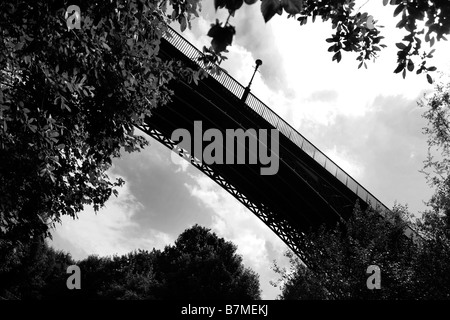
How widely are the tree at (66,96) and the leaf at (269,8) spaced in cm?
421

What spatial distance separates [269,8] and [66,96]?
24.5ft

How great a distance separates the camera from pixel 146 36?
8.50m

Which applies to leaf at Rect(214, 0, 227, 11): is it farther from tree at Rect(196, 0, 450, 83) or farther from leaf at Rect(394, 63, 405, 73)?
leaf at Rect(394, 63, 405, 73)

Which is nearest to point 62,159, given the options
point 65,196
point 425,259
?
point 65,196

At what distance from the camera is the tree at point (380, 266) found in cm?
1495

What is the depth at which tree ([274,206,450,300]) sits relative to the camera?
14.9 metres

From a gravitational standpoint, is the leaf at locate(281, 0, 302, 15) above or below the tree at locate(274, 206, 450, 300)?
above

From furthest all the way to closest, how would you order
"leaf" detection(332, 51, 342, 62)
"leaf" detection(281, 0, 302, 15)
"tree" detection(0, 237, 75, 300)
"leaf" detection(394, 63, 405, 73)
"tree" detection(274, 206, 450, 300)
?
"tree" detection(0, 237, 75, 300)
"tree" detection(274, 206, 450, 300)
"leaf" detection(332, 51, 342, 62)
"leaf" detection(394, 63, 405, 73)
"leaf" detection(281, 0, 302, 15)

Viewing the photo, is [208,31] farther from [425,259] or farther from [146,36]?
[425,259]

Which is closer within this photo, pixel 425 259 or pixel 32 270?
pixel 425 259

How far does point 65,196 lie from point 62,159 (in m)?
0.99

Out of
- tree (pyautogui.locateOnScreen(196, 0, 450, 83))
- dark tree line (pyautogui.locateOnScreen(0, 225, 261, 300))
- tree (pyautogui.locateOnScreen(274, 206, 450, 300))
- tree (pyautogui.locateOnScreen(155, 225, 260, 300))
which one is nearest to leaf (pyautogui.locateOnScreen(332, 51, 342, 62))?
tree (pyautogui.locateOnScreen(196, 0, 450, 83))

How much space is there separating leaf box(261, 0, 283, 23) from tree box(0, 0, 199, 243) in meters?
4.21

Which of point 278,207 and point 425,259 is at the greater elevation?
point 278,207
